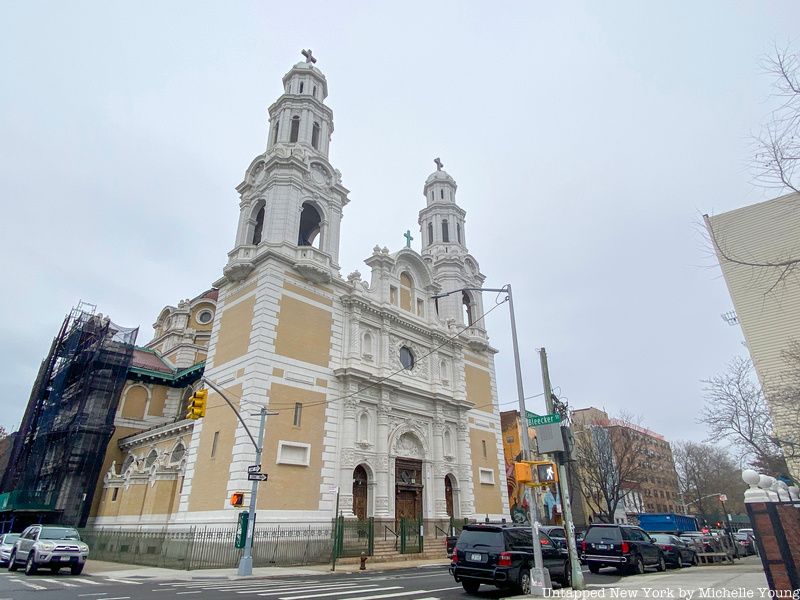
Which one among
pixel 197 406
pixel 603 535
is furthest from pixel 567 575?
pixel 197 406

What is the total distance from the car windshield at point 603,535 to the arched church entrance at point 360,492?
12745 mm

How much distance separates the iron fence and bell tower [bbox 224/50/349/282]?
13952mm

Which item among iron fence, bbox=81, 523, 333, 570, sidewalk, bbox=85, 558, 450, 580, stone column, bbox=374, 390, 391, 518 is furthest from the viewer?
stone column, bbox=374, 390, 391, 518

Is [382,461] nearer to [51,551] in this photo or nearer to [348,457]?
[348,457]

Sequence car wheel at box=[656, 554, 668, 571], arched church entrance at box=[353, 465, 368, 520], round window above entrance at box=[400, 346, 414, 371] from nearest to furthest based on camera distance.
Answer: car wheel at box=[656, 554, 668, 571] → arched church entrance at box=[353, 465, 368, 520] → round window above entrance at box=[400, 346, 414, 371]

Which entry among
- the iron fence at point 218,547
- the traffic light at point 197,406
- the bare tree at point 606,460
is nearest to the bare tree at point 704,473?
the bare tree at point 606,460

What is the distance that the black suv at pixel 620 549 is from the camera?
57.2 ft

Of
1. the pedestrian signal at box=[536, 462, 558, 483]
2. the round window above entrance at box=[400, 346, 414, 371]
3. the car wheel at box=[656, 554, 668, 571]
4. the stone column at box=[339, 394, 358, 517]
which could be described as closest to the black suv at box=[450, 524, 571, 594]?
the pedestrian signal at box=[536, 462, 558, 483]

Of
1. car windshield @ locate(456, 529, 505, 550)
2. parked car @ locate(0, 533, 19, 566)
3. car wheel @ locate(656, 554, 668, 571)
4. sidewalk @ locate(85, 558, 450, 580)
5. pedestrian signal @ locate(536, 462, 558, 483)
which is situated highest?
pedestrian signal @ locate(536, 462, 558, 483)

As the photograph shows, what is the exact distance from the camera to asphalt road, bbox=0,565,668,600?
11.4m

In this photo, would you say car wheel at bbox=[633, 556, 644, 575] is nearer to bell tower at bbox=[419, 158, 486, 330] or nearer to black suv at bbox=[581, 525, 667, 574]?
black suv at bbox=[581, 525, 667, 574]

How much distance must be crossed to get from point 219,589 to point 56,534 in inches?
380

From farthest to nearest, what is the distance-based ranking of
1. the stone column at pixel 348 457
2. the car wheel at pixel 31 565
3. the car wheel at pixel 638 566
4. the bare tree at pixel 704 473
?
the bare tree at pixel 704 473, the stone column at pixel 348 457, the car wheel at pixel 638 566, the car wheel at pixel 31 565

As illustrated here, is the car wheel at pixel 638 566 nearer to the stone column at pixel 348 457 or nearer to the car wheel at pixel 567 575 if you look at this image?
the car wheel at pixel 567 575
